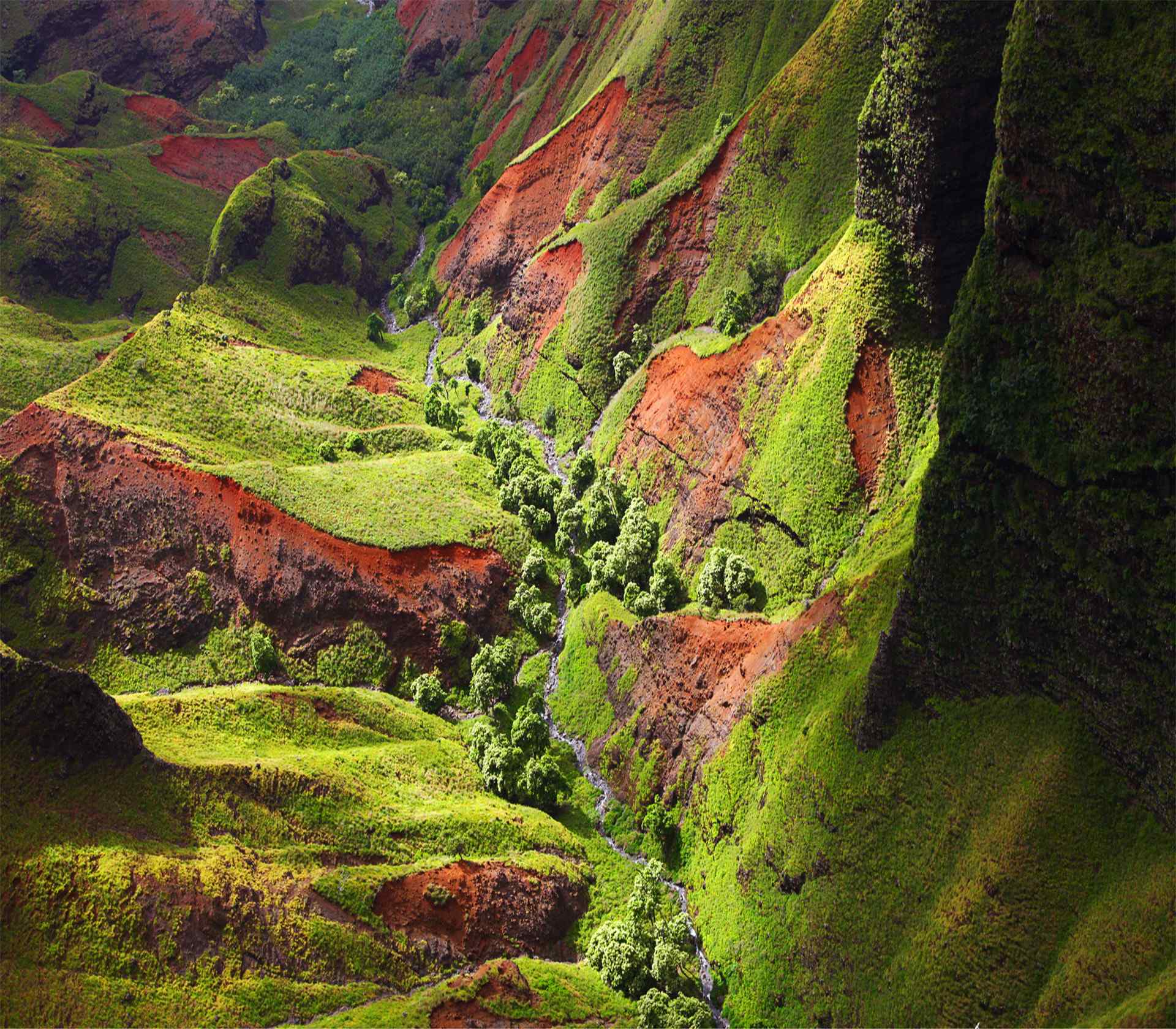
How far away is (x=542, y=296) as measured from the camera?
11800 cm

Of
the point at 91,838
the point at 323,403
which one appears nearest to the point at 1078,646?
the point at 91,838

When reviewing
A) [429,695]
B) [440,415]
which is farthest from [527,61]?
[429,695]

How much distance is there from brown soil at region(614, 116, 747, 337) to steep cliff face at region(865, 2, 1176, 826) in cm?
5552

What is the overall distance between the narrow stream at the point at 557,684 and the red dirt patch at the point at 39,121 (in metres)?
79.1

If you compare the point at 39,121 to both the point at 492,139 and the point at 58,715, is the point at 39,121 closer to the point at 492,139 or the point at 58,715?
the point at 492,139

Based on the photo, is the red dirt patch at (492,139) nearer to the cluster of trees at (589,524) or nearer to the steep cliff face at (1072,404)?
the cluster of trees at (589,524)

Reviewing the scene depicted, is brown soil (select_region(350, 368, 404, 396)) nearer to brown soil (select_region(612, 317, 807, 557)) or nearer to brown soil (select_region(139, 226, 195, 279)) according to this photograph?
brown soil (select_region(612, 317, 807, 557))

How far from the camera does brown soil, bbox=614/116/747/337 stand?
4063 inches

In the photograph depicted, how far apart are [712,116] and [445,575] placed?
57.2 m

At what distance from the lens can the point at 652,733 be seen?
235 ft

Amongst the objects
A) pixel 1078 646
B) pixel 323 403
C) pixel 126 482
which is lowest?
pixel 126 482

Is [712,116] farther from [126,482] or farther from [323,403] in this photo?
[126,482]

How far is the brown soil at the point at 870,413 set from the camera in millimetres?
70625

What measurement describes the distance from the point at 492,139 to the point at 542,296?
→ 5929 cm
